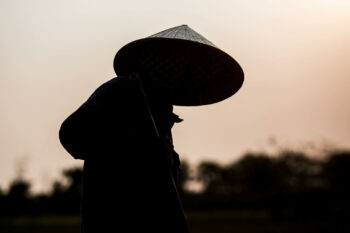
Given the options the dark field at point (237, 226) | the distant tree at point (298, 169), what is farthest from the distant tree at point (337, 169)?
the dark field at point (237, 226)

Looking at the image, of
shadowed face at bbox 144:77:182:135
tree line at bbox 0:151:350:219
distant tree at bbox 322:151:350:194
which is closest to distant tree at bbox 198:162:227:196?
Result: tree line at bbox 0:151:350:219

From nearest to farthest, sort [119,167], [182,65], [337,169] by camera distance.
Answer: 1. [119,167]
2. [182,65]
3. [337,169]

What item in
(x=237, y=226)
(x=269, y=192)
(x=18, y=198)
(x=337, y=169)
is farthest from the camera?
(x=337, y=169)

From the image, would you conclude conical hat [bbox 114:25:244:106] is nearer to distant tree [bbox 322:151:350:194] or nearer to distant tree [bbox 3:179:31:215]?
distant tree [bbox 3:179:31:215]

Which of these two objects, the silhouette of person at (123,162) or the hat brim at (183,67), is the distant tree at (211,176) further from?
the silhouette of person at (123,162)

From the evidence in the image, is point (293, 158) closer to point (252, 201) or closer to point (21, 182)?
point (252, 201)

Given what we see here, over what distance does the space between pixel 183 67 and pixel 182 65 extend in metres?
0.02

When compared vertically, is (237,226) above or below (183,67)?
above

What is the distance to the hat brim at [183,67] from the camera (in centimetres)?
228

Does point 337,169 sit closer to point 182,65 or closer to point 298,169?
point 298,169

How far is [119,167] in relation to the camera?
1.77 m

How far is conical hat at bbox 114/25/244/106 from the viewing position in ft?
7.43

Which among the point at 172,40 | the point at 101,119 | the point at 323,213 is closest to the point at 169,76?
the point at 172,40

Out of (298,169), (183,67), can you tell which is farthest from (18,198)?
(298,169)
